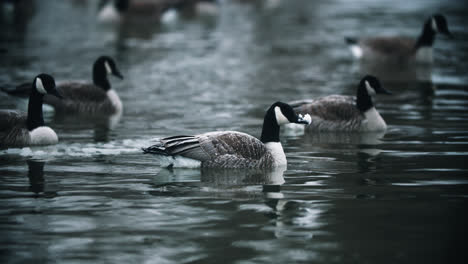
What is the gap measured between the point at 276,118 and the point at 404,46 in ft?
43.1

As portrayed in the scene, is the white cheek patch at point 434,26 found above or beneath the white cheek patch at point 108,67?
above

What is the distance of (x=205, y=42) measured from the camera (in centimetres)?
2983

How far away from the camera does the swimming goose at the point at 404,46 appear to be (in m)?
23.5

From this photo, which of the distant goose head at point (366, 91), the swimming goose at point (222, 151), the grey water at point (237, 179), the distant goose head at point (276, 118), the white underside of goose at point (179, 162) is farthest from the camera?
the distant goose head at point (366, 91)

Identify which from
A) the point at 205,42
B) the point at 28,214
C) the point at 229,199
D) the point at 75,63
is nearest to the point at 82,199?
the point at 28,214

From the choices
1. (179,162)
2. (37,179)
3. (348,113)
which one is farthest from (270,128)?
(37,179)

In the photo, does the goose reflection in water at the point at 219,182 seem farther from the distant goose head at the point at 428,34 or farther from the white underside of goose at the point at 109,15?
the white underside of goose at the point at 109,15

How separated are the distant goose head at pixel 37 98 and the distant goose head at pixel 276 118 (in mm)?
4223

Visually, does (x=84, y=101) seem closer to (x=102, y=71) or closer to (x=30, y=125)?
(x=102, y=71)

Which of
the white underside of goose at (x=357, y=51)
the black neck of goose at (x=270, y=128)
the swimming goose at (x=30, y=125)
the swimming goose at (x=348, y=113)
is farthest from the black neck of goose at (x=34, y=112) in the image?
the white underside of goose at (x=357, y=51)

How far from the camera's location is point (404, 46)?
2386 cm

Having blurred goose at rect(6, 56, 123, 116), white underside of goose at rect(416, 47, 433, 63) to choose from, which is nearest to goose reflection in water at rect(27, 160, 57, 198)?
blurred goose at rect(6, 56, 123, 116)

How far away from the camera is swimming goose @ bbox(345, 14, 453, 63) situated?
23531mm

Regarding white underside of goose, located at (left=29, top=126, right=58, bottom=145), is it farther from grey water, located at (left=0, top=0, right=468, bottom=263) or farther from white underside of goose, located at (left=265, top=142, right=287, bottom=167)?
white underside of goose, located at (left=265, top=142, right=287, bottom=167)
